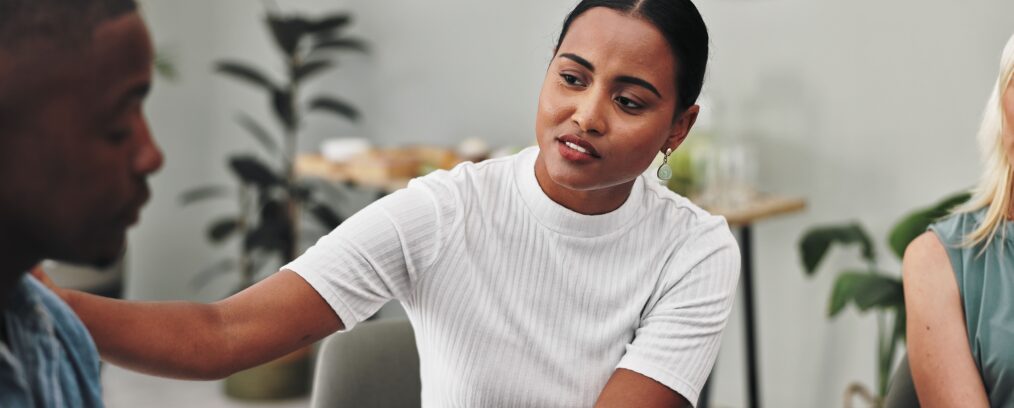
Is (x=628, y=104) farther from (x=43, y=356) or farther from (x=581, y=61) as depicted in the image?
(x=43, y=356)

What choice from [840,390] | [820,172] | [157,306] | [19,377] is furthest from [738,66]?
[19,377]

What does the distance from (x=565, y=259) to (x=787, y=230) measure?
6.44 feet

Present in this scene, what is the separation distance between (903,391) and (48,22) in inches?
50.0

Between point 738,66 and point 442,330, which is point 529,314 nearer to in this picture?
point 442,330

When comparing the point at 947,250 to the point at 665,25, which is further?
the point at 947,250

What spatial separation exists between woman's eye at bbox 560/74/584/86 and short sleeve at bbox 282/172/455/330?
204 millimetres

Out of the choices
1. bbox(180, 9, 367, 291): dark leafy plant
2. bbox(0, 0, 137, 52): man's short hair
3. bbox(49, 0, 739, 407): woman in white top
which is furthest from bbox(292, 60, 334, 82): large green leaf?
bbox(0, 0, 137, 52): man's short hair

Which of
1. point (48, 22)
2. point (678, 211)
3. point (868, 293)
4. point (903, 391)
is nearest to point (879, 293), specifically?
point (868, 293)

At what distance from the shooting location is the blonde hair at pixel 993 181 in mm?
1408

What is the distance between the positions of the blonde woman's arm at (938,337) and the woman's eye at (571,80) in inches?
23.1

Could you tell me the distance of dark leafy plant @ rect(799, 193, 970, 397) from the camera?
7.09 ft

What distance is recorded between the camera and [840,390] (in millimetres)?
3066

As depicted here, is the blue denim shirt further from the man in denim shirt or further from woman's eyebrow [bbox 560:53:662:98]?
woman's eyebrow [bbox 560:53:662:98]

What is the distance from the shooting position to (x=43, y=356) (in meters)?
0.68
